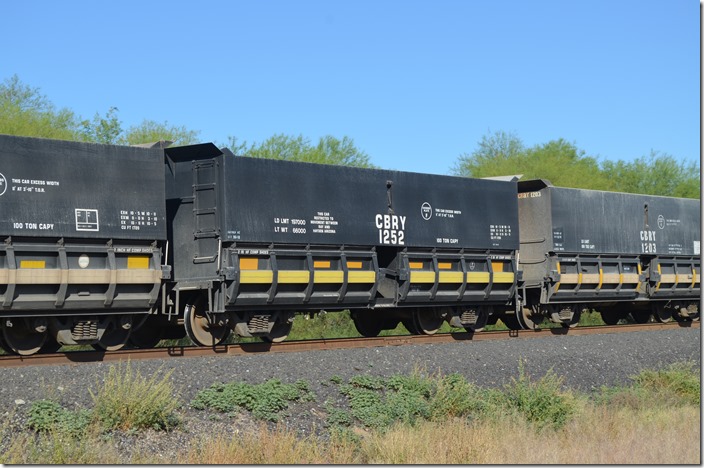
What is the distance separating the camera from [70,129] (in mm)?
36562

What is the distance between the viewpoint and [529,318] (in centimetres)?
2161

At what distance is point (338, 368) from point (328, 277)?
3381mm

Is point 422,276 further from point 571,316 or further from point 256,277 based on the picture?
point 571,316

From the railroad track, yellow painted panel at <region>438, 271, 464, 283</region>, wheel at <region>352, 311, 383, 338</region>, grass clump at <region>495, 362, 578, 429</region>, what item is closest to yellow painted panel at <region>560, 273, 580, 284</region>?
the railroad track

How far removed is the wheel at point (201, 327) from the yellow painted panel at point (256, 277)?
1154mm

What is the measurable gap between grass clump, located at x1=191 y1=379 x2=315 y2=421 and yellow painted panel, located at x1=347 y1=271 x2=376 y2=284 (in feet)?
17.3

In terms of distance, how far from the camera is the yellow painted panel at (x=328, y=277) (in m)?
16.6

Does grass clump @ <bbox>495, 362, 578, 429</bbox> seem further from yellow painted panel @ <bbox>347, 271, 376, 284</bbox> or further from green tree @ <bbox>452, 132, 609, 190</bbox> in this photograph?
green tree @ <bbox>452, 132, 609, 190</bbox>

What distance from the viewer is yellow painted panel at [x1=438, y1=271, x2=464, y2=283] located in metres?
18.7

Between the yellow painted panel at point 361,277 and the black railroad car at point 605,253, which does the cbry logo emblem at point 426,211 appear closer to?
the yellow painted panel at point 361,277

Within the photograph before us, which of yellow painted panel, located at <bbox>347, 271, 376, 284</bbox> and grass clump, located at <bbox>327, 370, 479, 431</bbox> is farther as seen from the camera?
yellow painted panel, located at <bbox>347, 271, 376, 284</bbox>

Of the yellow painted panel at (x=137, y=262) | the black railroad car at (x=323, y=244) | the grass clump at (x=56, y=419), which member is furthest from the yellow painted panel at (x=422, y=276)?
the grass clump at (x=56, y=419)

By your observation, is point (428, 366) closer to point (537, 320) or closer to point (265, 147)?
point (537, 320)

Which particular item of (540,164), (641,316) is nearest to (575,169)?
(540,164)
